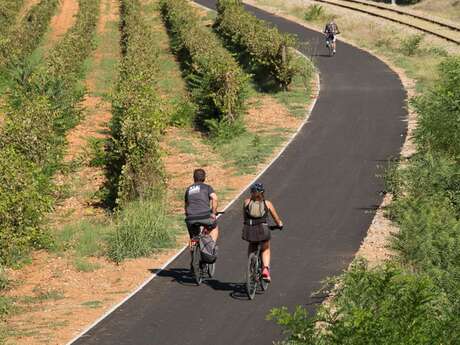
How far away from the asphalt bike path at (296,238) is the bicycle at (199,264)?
0.17 meters

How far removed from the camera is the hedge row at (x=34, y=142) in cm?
1789

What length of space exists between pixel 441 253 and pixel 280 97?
57.4ft

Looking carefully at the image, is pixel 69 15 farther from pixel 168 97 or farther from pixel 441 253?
pixel 441 253

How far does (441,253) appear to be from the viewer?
15969 mm

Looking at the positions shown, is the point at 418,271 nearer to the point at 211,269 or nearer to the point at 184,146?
the point at 211,269

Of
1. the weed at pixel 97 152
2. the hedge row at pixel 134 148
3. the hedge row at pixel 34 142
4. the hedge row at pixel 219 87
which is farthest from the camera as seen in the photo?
the hedge row at pixel 219 87

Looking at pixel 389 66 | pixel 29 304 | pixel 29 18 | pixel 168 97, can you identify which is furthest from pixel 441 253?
pixel 29 18

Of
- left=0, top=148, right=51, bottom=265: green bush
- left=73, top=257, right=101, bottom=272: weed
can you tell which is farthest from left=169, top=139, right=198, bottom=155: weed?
left=73, top=257, right=101, bottom=272: weed

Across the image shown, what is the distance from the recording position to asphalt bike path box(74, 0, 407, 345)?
43.7ft

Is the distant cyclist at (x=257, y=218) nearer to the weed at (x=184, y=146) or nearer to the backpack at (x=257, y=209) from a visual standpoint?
the backpack at (x=257, y=209)

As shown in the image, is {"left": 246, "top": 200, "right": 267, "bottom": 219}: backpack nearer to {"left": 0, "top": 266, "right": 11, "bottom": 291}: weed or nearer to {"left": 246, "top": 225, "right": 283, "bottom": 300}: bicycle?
{"left": 246, "top": 225, "right": 283, "bottom": 300}: bicycle

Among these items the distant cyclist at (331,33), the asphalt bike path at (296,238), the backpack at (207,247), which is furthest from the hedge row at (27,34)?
the backpack at (207,247)

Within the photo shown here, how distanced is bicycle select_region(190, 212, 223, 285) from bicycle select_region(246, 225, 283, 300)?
3.40 ft

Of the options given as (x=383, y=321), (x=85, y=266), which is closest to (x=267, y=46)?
(x=85, y=266)
